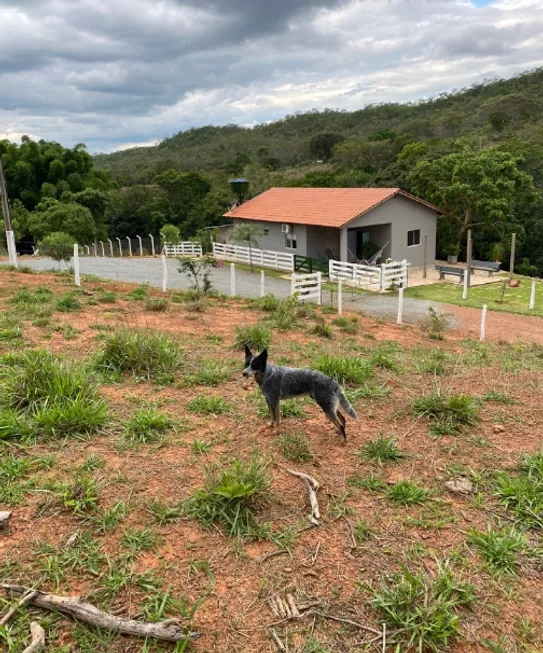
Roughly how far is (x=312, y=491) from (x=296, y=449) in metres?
0.52

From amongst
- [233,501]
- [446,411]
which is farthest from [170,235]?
[233,501]

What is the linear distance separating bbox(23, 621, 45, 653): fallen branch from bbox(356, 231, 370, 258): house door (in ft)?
81.6

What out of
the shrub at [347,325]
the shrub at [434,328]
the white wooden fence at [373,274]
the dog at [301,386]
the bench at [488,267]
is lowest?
the bench at [488,267]

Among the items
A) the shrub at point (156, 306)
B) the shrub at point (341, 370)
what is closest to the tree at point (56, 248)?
the shrub at point (156, 306)

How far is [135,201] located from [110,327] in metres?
36.8

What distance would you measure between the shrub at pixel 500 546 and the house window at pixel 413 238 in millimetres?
23614

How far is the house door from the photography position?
2622 cm

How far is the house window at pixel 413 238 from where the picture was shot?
1006 inches

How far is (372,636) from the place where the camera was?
2463 millimetres

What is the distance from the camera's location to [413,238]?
25797 millimetres

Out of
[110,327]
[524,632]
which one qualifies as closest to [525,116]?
[110,327]

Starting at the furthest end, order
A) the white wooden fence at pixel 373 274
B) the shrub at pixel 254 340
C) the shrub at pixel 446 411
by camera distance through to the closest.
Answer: the white wooden fence at pixel 373 274 → the shrub at pixel 254 340 → the shrub at pixel 446 411

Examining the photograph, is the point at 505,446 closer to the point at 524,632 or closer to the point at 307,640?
the point at 524,632

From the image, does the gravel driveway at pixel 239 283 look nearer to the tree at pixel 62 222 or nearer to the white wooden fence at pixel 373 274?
the white wooden fence at pixel 373 274
